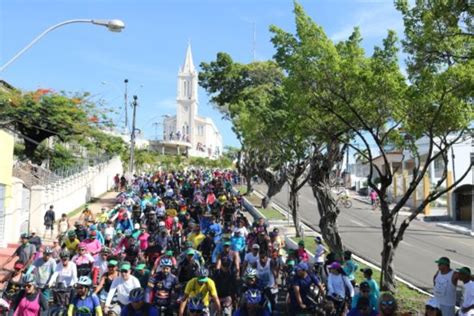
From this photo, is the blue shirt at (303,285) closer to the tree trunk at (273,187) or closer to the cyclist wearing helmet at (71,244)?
the cyclist wearing helmet at (71,244)

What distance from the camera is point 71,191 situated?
26.9 metres

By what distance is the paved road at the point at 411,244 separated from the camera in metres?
17.9

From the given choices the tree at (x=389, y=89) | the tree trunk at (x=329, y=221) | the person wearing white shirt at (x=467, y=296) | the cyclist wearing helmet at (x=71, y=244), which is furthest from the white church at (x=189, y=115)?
the person wearing white shirt at (x=467, y=296)

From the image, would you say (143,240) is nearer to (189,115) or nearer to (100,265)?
(100,265)

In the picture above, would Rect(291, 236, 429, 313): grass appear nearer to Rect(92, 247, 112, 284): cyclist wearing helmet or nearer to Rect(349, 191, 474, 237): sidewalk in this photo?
Rect(92, 247, 112, 284): cyclist wearing helmet

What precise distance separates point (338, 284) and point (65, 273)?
15.0ft

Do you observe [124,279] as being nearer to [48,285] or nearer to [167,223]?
[48,285]

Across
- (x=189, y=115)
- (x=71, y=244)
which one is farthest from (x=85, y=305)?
(x=189, y=115)

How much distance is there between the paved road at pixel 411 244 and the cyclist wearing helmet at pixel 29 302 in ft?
36.0

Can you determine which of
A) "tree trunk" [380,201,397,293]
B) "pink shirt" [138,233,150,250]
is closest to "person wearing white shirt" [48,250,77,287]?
"pink shirt" [138,233,150,250]

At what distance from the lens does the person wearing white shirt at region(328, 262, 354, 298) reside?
8312 millimetres

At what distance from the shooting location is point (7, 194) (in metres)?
18.6

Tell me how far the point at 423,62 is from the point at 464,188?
28.8m

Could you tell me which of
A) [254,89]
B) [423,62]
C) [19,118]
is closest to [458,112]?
[423,62]
